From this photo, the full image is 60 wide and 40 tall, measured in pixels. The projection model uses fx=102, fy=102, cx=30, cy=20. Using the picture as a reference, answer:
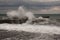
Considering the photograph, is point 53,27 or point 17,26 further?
point 17,26

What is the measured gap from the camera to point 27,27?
6.77ft

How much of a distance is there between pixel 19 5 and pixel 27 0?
209mm

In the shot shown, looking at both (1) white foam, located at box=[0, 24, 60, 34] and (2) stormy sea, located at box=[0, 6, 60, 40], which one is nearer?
(2) stormy sea, located at box=[0, 6, 60, 40]

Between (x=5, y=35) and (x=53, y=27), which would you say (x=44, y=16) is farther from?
(x=5, y=35)

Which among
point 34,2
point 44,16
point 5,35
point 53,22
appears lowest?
point 5,35

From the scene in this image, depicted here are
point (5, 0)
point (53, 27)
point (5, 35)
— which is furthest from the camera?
point (5, 0)

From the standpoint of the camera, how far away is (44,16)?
7.01 feet

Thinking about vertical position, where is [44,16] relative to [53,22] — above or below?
above

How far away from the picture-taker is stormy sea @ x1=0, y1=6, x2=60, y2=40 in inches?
68.7

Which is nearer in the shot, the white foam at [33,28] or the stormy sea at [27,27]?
the stormy sea at [27,27]

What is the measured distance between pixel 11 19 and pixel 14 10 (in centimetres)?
21

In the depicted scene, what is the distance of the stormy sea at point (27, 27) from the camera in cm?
175

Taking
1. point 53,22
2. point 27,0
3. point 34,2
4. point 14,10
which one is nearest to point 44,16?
point 53,22

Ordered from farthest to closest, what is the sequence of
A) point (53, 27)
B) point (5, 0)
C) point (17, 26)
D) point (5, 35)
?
1. point (5, 0)
2. point (17, 26)
3. point (53, 27)
4. point (5, 35)
